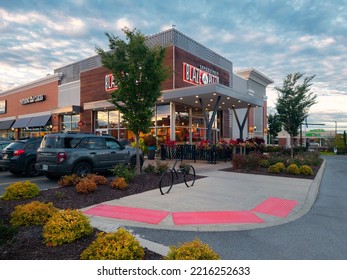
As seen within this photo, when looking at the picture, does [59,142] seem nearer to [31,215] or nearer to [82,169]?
[82,169]

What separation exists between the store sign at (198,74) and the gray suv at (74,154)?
13318 millimetres

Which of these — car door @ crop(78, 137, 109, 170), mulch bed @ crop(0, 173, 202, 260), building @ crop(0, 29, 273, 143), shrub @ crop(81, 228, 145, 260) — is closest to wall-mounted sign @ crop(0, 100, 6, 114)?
building @ crop(0, 29, 273, 143)

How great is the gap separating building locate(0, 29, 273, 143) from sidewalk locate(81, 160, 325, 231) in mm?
9482

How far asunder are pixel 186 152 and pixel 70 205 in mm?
12139

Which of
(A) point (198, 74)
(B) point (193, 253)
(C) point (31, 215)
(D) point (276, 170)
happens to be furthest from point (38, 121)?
(B) point (193, 253)

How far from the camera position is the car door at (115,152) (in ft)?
34.4

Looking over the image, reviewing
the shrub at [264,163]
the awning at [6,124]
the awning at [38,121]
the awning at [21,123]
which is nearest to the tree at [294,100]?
the shrub at [264,163]

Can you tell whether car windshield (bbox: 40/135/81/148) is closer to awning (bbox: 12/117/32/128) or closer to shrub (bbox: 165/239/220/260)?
shrub (bbox: 165/239/220/260)

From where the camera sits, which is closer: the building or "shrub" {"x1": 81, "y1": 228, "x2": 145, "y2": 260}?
"shrub" {"x1": 81, "y1": 228, "x2": 145, "y2": 260}

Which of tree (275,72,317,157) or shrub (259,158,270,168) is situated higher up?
tree (275,72,317,157)

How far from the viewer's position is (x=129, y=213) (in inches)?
221

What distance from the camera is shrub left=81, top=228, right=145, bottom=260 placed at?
2959 mm

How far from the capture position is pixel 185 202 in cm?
659
